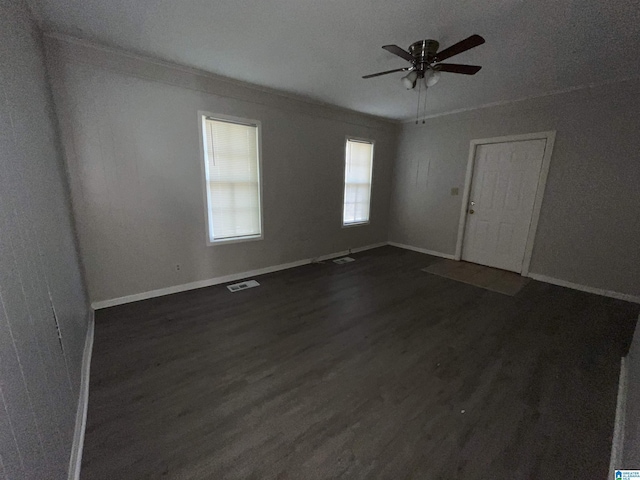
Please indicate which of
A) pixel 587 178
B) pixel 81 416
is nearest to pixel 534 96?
pixel 587 178

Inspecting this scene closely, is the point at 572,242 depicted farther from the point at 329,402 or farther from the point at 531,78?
the point at 329,402

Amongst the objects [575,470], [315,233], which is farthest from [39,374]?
[315,233]

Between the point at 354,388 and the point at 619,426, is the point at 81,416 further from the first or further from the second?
the point at 619,426

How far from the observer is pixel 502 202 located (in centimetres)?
410

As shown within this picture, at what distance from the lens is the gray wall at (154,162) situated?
8.02 feet

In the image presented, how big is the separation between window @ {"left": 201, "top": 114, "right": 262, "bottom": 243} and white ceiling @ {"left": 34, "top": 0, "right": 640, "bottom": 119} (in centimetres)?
63

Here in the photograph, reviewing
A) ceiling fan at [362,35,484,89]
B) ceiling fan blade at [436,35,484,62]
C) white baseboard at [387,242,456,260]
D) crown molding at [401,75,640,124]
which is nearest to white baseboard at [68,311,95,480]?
ceiling fan at [362,35,484,89]

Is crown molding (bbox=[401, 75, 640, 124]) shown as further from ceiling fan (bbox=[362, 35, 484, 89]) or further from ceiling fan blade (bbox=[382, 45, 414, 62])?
ceiling fan blade (bbox=[382, 45, 414, 62])

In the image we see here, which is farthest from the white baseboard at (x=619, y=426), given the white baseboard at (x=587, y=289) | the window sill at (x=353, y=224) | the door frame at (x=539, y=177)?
the window sill at (x=353, y=224)

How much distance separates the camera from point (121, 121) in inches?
102

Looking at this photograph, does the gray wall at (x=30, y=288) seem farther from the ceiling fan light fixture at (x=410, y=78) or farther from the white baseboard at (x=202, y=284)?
the ceiling fan light fixture at (x=410, y=78)

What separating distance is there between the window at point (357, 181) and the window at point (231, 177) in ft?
6.07

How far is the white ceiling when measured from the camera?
1.83 metres

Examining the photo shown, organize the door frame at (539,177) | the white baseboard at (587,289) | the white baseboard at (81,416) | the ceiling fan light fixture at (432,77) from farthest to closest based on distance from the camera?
the door frame at (539,177) → the white baseboard at (587,289) → the ceiling fan light fixture at (432,77) → the white baseboard at (81,416)
